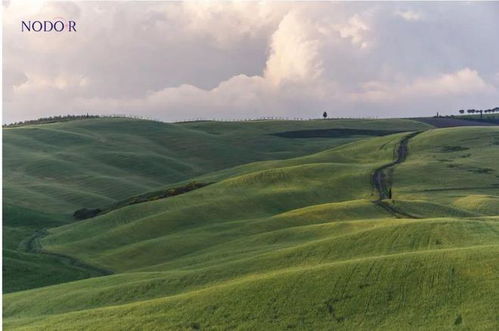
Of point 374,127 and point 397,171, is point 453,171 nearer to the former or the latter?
point 397,171

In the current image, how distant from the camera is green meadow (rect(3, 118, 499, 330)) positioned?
29484 millimetres

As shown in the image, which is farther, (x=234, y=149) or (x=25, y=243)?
(x=234, y=149)

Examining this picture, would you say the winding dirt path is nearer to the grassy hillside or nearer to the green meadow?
the green meadow

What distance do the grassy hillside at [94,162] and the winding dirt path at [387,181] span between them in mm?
30330

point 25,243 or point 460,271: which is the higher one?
point 460,271

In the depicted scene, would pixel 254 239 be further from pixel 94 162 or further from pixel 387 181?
pixel 94 162

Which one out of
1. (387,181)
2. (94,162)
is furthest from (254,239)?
(94,162)

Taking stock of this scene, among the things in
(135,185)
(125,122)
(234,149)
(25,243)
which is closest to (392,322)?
(25,243)

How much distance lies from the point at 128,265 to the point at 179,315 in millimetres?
29101

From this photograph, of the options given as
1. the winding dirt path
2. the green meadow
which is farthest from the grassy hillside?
the winding dirt path

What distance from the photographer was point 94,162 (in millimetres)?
135500

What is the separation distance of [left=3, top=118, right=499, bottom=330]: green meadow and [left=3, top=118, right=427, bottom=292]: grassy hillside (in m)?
0.40

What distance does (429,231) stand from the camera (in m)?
42.2

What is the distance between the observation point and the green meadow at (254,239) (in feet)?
Answer: 96.7
